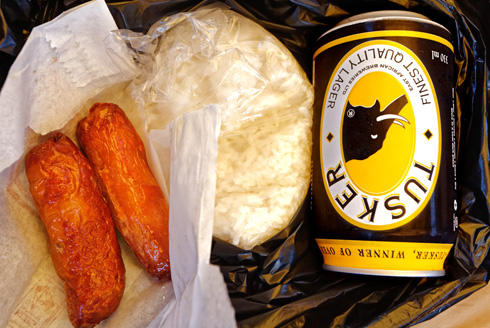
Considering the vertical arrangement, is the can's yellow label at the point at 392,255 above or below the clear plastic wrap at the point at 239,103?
below

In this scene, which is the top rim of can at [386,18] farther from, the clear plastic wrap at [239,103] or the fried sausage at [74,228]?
the fried sausage at [74,228]

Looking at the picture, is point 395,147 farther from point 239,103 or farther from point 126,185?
point 126,185

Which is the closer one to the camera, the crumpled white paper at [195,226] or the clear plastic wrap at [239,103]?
the crumpled white paper at [195,226]

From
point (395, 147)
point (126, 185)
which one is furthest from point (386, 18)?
point (126, 185)

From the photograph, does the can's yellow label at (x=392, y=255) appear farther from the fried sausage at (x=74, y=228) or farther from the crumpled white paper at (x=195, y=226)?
the fried sausage at (x=74, y=228)

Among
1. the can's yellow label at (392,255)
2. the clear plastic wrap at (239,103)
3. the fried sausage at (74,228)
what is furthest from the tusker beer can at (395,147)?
the fried sausage at (74,228)
